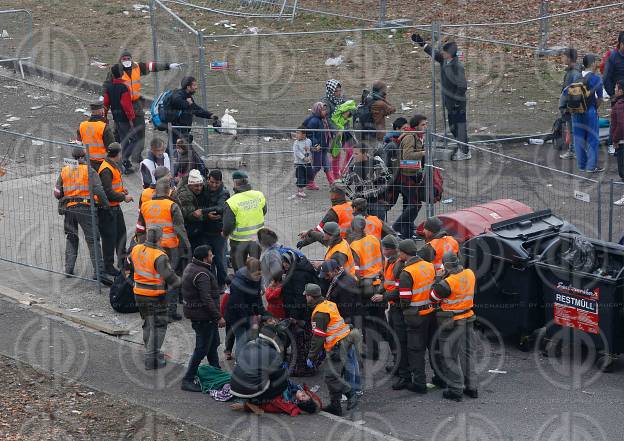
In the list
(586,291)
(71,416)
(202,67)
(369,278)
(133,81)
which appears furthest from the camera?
(202,67)

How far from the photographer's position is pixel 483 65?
68.6 feet

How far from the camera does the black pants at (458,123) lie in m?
17.7

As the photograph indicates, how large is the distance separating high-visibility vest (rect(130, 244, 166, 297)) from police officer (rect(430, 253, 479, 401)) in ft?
8.75

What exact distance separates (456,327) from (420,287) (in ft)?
1.65

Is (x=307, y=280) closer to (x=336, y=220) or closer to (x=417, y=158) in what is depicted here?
(x=336, y=220)

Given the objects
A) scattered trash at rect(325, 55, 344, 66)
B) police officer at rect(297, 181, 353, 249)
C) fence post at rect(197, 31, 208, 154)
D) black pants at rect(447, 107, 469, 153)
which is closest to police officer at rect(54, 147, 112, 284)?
police officer at rect(297, 181, 353, 249)

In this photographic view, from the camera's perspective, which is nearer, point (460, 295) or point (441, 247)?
point (460, 295)

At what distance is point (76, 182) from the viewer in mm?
13383

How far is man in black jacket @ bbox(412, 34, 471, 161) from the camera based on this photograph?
1746 cm

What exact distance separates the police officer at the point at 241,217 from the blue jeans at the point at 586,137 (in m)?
6.22

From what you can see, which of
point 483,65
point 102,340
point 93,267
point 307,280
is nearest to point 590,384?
point 307,280

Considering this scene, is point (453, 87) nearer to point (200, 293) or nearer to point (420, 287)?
point (420, 287)

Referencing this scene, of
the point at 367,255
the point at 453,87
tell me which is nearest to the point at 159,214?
the point at 367,255

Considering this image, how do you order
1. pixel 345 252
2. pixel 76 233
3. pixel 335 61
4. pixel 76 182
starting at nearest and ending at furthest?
pixel 345 252 < pixel 76 182 < pixel 76 233 < pixel 335 61
